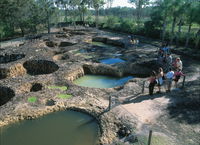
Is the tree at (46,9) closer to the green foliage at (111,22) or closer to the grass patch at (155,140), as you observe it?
the green foliage at (111,22)

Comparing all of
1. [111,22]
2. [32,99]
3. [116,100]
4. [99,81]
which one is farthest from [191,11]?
[111,22]

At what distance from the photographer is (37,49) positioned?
26.5 metres

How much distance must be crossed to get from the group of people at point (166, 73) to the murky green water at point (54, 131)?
475cm

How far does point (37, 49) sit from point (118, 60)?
1131 centimetres

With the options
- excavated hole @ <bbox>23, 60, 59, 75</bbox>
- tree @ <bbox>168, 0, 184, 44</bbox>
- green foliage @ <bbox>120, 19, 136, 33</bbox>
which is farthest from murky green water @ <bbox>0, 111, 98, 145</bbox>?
green foliage @ <bbox>120, 19, 136, 33</bbox>

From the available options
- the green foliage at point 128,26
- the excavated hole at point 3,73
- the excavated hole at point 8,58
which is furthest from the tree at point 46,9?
the excavated hole at point 3,73

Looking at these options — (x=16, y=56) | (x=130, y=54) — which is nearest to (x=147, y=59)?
(x=130, y=54)

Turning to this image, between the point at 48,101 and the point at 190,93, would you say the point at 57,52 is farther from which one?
the point at 190,93

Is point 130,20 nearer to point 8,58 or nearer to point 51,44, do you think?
point 51,44

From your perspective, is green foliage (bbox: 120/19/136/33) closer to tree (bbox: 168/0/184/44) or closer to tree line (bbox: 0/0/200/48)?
tree line (bbox: 0/0/200/48)

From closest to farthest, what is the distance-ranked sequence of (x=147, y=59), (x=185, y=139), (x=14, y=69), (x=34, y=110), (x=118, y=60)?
(x=185, y=139)
(x=34, y=110)
(x=14, y=69)
(x=147, y=59)
(x=118, y=60)

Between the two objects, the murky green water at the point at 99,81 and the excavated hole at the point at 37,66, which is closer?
the murky green water at the point at 99,81

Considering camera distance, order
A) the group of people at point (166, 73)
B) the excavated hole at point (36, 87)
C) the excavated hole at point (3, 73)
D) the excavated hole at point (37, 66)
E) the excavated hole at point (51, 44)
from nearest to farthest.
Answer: the group of people at point (166, 73) < the excavated hole at point (36, 87) < the excavated hole at point (3, 73) < the excavated hole at point (37, 66) < the excavated hole at point (51, 44)

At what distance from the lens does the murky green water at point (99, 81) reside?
1784 cm
